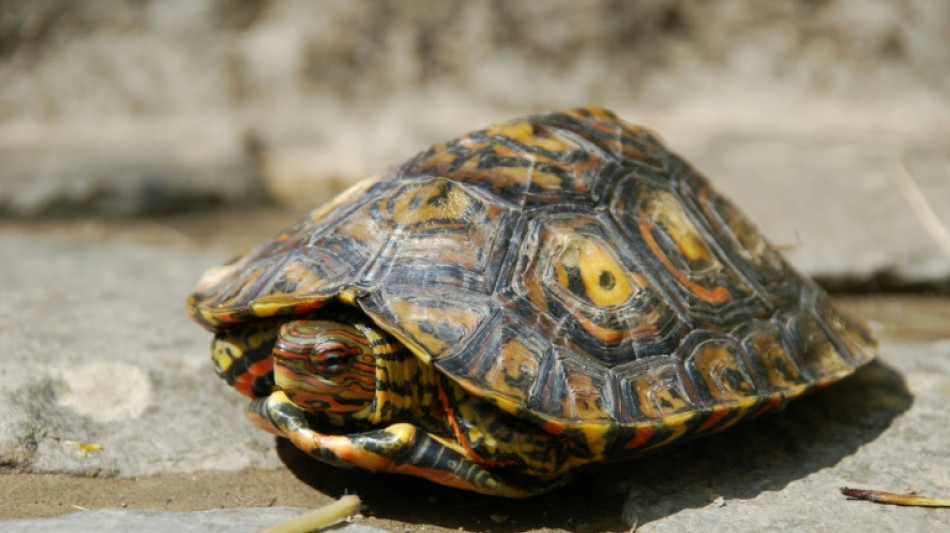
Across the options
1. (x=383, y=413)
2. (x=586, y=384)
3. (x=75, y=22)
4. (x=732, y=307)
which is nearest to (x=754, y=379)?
(x=732, y=307)

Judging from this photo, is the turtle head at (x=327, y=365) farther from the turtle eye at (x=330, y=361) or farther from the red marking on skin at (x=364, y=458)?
the red marking on skin at (x=364, y=458)

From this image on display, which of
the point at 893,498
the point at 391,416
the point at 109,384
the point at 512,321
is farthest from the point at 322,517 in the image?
the point at 893,498

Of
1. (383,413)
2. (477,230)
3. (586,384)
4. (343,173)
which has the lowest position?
(343,173)

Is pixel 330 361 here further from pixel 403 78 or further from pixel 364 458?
pixel 403 78

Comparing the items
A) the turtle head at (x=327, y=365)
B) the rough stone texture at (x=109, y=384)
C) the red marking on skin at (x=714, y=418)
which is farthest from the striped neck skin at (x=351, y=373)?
the red marking on skin at (x=714, y=418)

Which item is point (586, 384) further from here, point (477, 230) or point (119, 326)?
point (119, 326)
